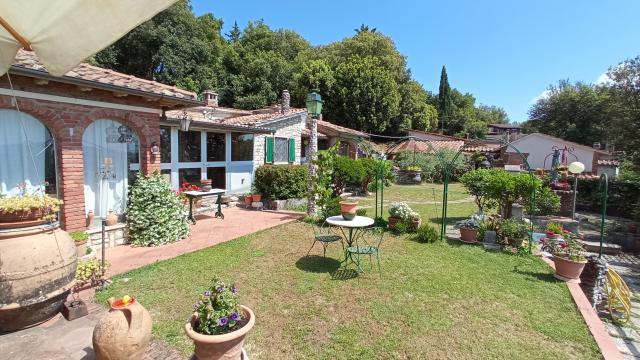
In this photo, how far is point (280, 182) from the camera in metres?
12.5

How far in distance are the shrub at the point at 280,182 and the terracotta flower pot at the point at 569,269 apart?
26.5 feet

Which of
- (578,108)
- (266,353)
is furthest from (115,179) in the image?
(578,108)

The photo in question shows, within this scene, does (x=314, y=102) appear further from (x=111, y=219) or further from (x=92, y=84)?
(x=111, y=219)

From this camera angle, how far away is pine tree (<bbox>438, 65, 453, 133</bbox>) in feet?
148

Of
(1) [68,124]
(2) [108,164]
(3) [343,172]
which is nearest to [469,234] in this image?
(3) [343,172]

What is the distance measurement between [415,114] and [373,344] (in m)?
33.0

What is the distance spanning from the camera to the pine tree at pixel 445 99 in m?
45.2

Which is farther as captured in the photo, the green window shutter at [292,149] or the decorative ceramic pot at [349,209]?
the green window shutter at [292,149]

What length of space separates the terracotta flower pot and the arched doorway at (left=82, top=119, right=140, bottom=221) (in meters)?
9.34

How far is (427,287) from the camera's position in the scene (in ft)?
18.0

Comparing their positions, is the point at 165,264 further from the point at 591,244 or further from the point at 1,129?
the point at 591,244

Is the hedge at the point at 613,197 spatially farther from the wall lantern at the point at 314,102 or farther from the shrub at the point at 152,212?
the shrub at the point at 152,212

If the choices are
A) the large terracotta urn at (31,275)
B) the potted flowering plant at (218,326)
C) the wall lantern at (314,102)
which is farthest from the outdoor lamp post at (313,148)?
the potted flowering plant at (218,326)

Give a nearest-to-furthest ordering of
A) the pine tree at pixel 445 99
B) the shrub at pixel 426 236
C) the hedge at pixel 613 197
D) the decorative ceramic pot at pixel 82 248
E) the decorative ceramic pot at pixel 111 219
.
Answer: the decorative ceramic pot at pixel 82 248 → the decorative ceramic pot at pixel 111 219 → the shrub at pixel 426 236 → the hedge at pixel 613 197 → the pine tree at pixel 445 99
